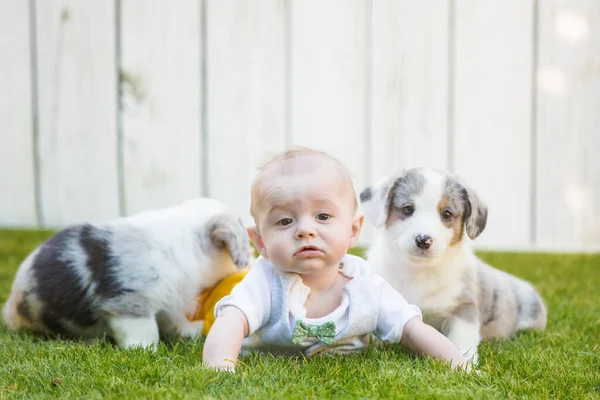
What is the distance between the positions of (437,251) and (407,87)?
4.03 meters

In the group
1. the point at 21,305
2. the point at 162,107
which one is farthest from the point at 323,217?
the point at 162,107

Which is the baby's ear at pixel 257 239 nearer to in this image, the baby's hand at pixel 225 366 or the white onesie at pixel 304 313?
the white onesie at pixel 304 313

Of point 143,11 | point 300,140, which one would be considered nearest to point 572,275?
point 300,140

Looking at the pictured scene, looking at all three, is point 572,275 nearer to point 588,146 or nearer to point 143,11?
point 588,146

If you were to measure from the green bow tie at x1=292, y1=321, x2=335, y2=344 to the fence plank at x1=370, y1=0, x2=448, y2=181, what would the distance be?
4.05 metres

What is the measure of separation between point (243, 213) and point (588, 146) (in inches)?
127

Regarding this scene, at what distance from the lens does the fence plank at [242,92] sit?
652 cm

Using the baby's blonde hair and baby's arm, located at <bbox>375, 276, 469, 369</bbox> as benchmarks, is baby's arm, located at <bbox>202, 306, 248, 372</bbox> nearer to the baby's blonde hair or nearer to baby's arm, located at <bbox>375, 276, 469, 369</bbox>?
the baby's blonde hair

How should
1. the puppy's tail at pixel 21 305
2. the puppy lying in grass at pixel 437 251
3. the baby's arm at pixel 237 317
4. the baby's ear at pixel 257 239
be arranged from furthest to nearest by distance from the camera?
the puppy's tail at pixel 21 305
the puppy lying in grass at pixel 437 251
the baby's ear at pixel 257 239
the baby's arm at pixel 237 317

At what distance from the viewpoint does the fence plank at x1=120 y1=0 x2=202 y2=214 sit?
6449 mm

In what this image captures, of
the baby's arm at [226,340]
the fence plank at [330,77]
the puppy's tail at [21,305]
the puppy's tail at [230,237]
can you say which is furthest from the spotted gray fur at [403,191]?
the fence plank at [330,77]

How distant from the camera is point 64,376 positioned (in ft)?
7.79

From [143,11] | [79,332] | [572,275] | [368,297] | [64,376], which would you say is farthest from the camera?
[143,11]

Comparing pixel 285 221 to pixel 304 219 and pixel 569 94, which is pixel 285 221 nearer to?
pixel 304 219
